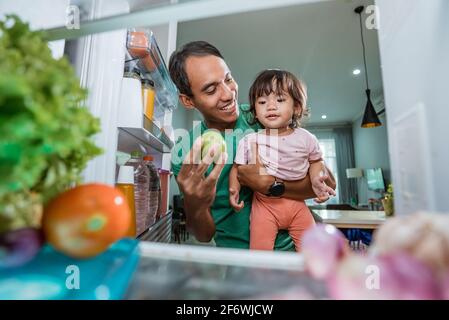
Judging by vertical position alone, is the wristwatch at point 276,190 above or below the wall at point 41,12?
below

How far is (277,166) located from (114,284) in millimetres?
669

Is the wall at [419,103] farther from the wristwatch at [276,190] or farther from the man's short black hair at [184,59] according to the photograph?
the man's short black hair at [184,59]

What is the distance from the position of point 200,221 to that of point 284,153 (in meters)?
0.41

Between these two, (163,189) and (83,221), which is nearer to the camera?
(83,221)

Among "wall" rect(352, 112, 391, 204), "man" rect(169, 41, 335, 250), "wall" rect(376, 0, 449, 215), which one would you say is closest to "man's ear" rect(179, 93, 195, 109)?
"man" rect(169, 41, 335, 250)

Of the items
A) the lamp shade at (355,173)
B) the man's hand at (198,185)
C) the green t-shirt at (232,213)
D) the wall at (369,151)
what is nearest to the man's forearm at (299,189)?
the green t-shirt at (232,213)

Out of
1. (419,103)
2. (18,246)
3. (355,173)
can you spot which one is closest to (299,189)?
(419,103)

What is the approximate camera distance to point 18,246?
260mm

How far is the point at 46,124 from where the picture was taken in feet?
0.80

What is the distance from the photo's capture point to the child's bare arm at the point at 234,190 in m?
0.77

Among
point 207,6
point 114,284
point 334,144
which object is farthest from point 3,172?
point 334,144

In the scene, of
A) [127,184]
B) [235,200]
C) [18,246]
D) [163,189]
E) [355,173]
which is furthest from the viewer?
[355,173]

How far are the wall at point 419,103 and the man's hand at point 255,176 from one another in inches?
17.4

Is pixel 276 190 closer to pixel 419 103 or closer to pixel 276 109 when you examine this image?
pixel 276 109
